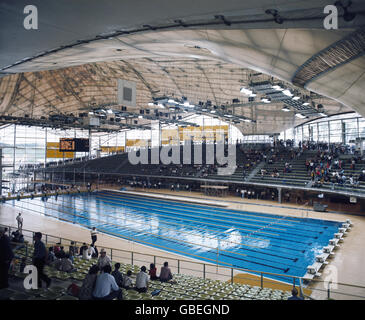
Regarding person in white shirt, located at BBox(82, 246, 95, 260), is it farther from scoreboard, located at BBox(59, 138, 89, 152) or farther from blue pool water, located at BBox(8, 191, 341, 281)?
scoreboard, located at BBox(59, 138, 89, 152)

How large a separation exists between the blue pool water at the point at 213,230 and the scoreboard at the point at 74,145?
5.72 m

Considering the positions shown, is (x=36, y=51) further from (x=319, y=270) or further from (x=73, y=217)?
(x=73, y=217)

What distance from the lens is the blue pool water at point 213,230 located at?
12.8 m

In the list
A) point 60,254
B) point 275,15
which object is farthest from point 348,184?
point 60,254

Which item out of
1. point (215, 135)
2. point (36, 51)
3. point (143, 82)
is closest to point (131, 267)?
point (36, 51)

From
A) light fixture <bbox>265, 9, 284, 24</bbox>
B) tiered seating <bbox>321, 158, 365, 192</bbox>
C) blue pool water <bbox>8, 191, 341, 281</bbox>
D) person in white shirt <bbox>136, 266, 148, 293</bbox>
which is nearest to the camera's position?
light fixture <bbox>265, 9, 284, 24</bbox>

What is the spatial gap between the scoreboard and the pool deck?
25.2 feet

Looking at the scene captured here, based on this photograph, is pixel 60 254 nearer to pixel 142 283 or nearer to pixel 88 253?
pixel 88 253

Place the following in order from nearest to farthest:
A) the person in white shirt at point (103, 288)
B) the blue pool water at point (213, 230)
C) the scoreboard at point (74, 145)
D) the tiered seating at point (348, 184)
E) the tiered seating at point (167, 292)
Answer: the person in white shirt at point (103, 288) → the tiered seating at point (167, 292) → the blue pool water at point (213, 230) → the tiered seating at point (348, 184) → the scoreboard at point (74, 145)

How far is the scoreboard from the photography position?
28312 millimetres

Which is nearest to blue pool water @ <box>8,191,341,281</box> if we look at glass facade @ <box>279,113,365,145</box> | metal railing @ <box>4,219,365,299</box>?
metal railing @ <box>4,219,365,299</box>

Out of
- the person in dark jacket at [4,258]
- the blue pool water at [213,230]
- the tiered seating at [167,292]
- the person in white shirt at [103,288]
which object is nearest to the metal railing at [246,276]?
the tiered seating at [167,292]

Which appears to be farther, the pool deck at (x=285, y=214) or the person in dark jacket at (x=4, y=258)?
the pool deck at (x=285, y=214)

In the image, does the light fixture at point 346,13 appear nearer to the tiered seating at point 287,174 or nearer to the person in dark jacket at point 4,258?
the person in dark jacket at point 4,258
